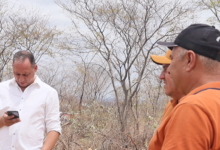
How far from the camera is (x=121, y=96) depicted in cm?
1210

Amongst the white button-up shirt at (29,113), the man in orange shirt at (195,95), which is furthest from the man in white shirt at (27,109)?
the man in orange shirt at (195,95)

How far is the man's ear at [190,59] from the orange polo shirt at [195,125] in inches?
6.4

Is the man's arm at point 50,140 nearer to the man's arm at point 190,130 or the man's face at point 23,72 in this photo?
the man's face at point 23,72

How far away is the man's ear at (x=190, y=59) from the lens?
1147 millimetres

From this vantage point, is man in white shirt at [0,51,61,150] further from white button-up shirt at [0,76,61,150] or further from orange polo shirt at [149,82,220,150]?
orange polo shirt at [149,82,220,150]

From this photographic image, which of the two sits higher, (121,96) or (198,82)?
(198,82)

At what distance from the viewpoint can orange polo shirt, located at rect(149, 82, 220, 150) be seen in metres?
0.96

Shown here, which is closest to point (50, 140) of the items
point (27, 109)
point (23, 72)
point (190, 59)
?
point (27, 109)

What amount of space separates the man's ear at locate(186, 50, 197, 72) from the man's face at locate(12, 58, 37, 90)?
182 cm

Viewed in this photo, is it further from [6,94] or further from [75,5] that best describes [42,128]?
[75,5]

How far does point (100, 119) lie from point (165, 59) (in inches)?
314

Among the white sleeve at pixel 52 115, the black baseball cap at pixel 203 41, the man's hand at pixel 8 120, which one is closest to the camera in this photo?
the black baseball cap at pixel 203 41

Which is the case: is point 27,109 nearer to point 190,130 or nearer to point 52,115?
point 52,115

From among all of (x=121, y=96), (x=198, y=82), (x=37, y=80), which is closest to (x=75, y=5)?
(x=121, y=96)
